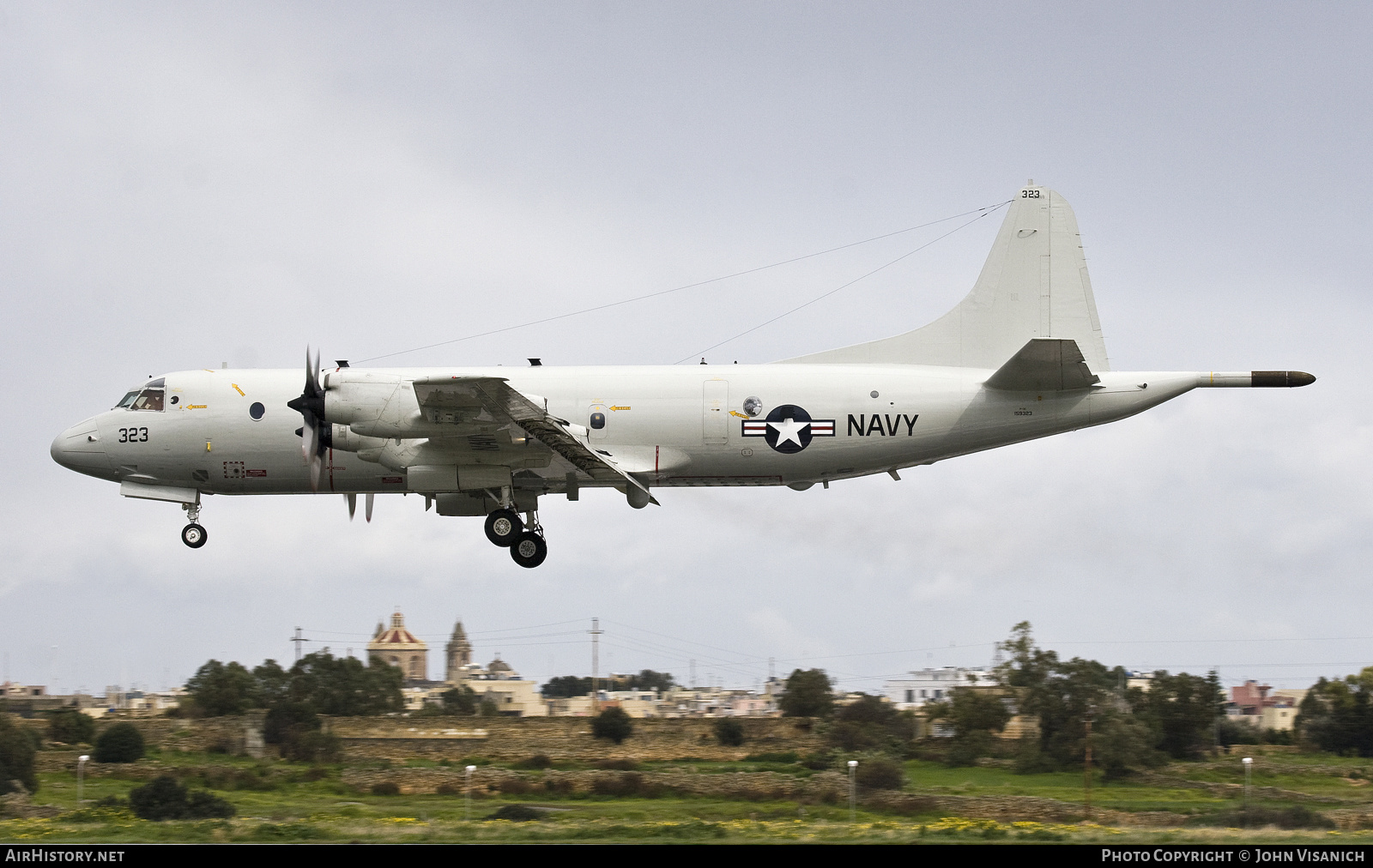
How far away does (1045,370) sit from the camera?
73.3ft

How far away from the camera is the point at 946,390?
23.0m

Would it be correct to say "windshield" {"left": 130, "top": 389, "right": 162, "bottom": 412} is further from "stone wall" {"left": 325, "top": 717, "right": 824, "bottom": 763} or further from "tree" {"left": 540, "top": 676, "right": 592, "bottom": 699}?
"tree" {"left": 540, "top": 676, "right": 592, "bottom": 699}

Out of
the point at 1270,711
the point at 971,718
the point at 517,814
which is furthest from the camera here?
the point at 1270,711

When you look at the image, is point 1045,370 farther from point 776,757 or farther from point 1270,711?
point 1270,711

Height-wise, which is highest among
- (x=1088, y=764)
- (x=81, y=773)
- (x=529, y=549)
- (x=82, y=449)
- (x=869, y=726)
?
(x=82, y=449)

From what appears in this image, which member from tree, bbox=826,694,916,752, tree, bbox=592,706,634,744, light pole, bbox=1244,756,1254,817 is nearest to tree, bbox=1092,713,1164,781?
light pole, bbox=1244,756,1254,817

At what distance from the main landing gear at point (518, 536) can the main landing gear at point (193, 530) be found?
243 inches

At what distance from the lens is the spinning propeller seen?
71.5ft

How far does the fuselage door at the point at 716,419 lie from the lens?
904 inches

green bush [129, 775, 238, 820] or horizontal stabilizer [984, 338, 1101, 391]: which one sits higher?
horizontal stabilizer [984, 338, 1101, 391]

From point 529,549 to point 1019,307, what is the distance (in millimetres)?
10513

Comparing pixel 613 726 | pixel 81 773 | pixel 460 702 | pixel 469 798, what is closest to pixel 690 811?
pixel 469 798

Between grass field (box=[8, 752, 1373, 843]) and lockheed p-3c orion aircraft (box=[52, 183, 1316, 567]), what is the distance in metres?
5.04
